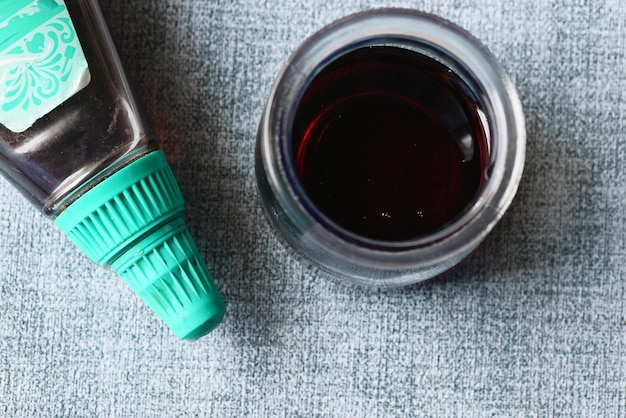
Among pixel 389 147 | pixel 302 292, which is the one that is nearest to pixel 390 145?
pixel 389 147

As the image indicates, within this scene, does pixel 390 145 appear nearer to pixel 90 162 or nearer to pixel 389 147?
pixel 389 147

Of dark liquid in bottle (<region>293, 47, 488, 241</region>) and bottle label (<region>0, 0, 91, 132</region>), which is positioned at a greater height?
bottle label (<region>0, 0, 91, 132</region>)

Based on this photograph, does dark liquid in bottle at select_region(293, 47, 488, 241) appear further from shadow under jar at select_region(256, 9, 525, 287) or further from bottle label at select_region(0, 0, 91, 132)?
bottle label at select_region(0, 0, 91, 132)

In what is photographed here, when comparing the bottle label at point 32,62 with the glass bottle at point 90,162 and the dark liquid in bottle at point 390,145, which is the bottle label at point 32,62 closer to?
the glass bottle at point 90,162

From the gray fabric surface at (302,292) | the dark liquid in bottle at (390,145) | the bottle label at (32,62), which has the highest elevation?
the bottle label at (32,62)

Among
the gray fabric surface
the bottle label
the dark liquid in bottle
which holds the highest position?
the bottle label

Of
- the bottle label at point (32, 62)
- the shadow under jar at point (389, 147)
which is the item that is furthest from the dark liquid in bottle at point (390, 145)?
the bottle label at point (32, 62)

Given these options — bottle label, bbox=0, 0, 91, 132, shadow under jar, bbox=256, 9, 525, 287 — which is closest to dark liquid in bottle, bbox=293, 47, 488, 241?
shadow under jar, bbox=256, 9, 525, 287
